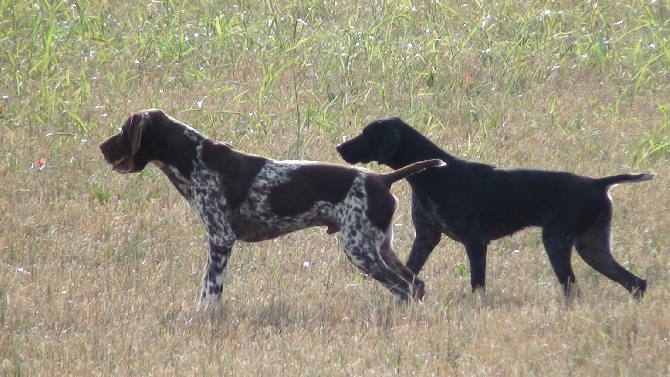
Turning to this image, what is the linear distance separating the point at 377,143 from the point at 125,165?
1697mm

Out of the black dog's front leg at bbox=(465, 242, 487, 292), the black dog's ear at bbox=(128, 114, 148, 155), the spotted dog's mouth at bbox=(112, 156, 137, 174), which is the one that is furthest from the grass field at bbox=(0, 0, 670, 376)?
the black dog's ear at bbox=(128, 114, 148, 155)

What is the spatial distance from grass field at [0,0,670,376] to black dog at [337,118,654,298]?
258 millimetres

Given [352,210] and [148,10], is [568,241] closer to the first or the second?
[352,210]

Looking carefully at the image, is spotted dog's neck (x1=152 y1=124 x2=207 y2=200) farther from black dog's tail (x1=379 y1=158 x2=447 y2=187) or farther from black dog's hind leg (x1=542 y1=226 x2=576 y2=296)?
black dog's hind leg (x1=542 y1=226 x2=576 y2=296)

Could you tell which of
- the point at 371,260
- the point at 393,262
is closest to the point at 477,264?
the point at 393,262

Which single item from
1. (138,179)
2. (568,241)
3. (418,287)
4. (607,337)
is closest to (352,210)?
(418,287)

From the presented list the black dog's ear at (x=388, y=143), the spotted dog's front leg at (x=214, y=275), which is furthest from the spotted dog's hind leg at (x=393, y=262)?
the spotted dog's front leg at (x=214, y=275)

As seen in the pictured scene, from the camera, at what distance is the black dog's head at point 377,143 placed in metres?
7.93

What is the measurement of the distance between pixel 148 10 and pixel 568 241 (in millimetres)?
7878

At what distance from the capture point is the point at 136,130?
7.45 m

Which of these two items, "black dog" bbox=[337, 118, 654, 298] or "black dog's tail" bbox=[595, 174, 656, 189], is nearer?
"black dog's tail" bbox=[595, 174, 656, 189]

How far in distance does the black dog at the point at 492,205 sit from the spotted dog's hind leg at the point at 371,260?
54cm

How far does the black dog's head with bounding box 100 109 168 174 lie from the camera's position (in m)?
7.46

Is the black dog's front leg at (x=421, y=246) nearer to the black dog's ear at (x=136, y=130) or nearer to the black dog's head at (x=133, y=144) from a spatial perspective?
the black dog's head at (x=133, y=144)
